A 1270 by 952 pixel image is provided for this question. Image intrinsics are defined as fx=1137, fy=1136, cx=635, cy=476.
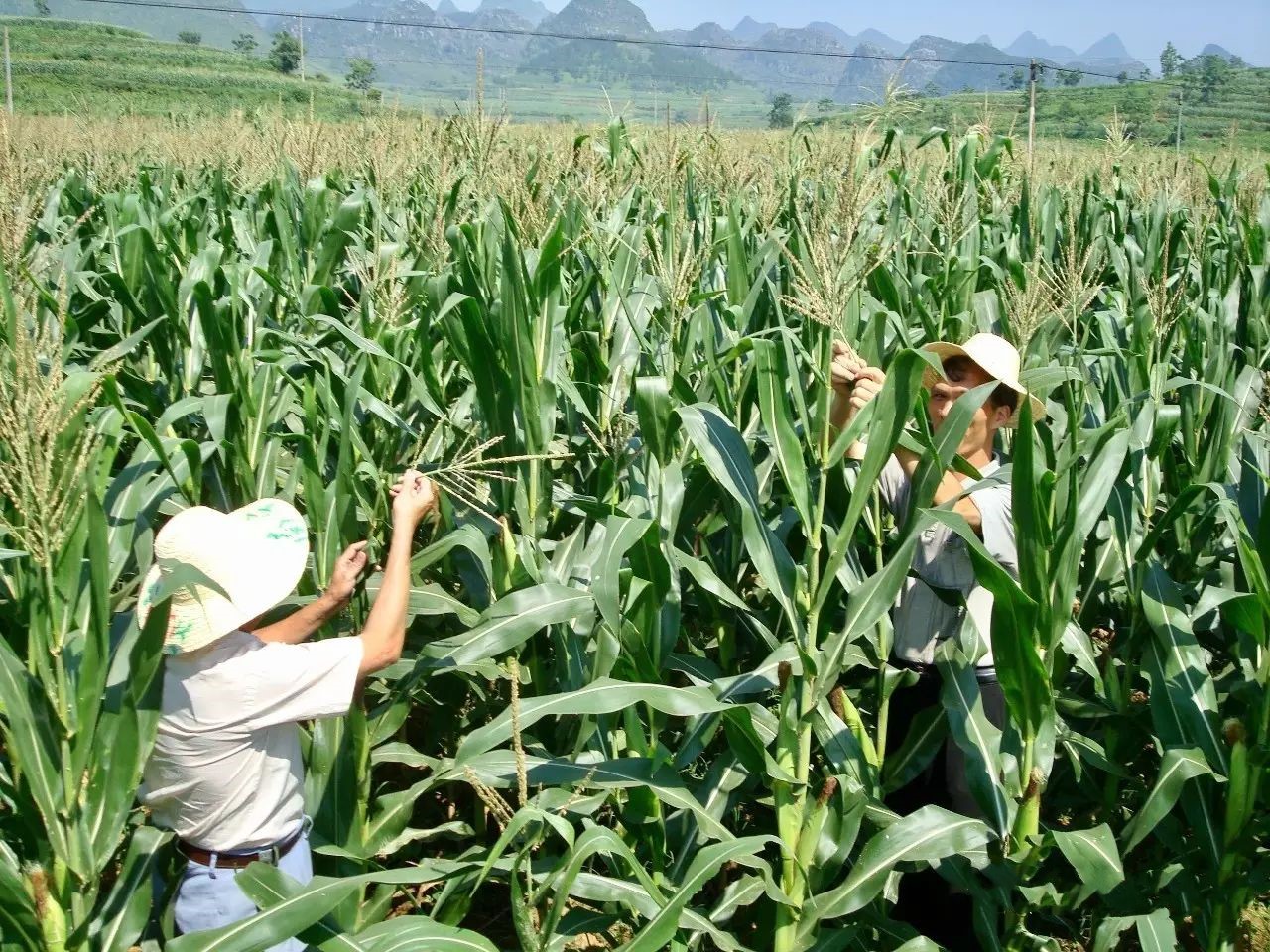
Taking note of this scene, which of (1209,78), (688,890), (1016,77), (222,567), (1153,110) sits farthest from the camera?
(1209,78)

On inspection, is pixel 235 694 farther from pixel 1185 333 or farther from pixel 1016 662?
pixel 1185 333

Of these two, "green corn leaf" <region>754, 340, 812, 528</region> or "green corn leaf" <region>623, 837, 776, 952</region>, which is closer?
"green corn leaf" <region>623, 837, 776, 952</region>

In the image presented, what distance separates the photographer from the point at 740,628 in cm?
304

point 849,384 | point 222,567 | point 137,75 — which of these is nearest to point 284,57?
point 137,75

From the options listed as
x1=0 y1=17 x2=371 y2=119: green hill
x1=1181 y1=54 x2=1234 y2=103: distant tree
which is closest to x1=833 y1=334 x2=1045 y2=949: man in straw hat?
x1=0 y1=17 x2=371 y2=119: green hill

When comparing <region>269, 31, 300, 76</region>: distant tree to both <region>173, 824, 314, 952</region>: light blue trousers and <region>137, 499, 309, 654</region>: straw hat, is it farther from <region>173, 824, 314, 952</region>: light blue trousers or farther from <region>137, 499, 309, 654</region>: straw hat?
<region>173, 824, 314, 952</region>: light blue trousers

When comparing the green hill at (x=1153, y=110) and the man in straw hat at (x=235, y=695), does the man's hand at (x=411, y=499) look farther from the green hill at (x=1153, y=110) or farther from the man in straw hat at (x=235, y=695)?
the green hill at (x=1153, y=110)

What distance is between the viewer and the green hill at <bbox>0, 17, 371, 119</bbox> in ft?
117

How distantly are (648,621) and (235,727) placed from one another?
0.87 meters

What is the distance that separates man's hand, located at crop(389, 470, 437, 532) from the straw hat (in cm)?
23

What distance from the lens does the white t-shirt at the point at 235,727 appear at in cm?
210

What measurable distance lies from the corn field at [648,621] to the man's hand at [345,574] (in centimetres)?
24

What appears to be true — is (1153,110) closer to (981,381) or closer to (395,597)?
(981,381)

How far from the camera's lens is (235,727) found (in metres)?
2.12
